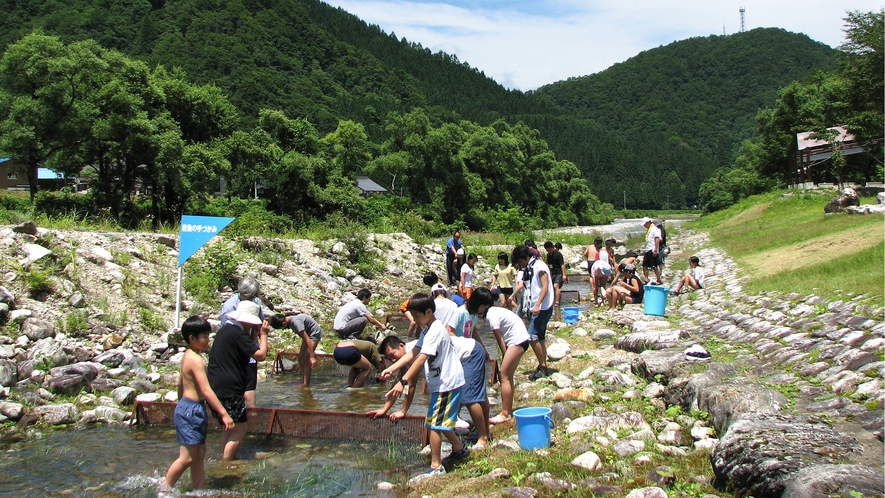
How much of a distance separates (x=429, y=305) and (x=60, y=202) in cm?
2588

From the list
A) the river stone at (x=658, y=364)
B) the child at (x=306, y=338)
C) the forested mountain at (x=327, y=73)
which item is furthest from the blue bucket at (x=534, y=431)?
the forested mountain at (x=327, y=73)

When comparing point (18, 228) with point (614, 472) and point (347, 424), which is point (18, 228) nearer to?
point (347, 424)

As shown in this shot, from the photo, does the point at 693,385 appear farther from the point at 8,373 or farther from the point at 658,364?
the point at 8,373

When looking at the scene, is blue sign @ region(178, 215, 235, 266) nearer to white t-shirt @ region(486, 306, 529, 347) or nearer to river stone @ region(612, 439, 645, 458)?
white t-shirt @ region(486, 306, 529, 347)

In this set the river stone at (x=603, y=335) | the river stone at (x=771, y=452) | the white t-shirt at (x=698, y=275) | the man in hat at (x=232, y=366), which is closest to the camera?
the river stone at (x=771, y=452)

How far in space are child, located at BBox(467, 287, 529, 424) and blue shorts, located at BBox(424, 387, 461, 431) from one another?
149cm

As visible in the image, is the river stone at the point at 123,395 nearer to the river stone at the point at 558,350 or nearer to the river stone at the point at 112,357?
the river stone at the point at 112,357

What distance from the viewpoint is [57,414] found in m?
8.17

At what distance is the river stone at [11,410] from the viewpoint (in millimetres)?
7978

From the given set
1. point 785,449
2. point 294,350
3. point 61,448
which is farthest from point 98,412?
point 785,449

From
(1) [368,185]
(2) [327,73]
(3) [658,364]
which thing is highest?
(2) [327,73]

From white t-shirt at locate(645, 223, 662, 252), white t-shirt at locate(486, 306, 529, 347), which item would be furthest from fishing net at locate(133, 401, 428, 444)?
white t-shirt at locate(645, 223, 662, 252)

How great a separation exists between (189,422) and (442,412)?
213cm

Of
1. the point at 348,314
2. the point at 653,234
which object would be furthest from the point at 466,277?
the point at 348,314
